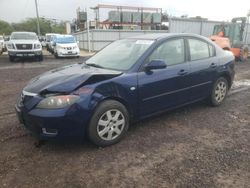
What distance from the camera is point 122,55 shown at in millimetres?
4562

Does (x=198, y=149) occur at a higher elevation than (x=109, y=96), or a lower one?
lower

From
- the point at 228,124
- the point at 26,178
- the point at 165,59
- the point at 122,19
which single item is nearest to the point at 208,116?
the point at 228,124

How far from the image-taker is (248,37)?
21.7m

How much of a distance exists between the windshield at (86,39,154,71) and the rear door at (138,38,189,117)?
0.23 m

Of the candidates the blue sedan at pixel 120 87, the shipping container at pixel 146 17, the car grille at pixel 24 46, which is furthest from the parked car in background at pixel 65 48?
the shipping container at pixel 146 17

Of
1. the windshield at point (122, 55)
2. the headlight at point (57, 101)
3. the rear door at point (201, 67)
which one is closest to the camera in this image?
the headlight at point (57, 101)

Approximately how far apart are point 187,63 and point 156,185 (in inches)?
103

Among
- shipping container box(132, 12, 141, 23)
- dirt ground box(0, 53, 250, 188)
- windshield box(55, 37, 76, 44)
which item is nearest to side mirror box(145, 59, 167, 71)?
dirt ground box(0, 53, 250, 188)

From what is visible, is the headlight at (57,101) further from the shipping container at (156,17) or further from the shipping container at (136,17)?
the shipping container at (156,17)

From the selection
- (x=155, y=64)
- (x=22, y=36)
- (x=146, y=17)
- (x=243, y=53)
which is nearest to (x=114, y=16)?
(x=146, y=17)

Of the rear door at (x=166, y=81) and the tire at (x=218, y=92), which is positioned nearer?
the rear door at (x=166, y=81)

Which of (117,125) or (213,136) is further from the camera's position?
(213,136)

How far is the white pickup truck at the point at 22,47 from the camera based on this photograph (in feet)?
51.8

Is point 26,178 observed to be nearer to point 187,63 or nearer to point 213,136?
point 213,136
